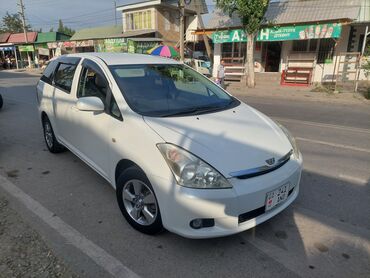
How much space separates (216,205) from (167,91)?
1728 millimetres

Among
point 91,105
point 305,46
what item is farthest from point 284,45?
point 91,105

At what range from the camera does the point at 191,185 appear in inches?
95.1

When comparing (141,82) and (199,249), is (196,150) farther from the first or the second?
(141,82)

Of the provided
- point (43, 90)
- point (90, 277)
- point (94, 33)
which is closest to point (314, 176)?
point (90, 277)

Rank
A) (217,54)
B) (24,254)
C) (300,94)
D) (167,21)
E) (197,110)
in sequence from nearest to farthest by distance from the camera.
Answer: (24,254)
(197,110)
(300,94)
(217,54)
(167,21)

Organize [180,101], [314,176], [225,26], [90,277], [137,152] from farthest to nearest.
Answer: [225,26] < [314,176] < [180,101] < [137,152] < [90,277]

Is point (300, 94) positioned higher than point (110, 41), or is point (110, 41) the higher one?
point (110, 41)

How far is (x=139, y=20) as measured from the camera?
32062 millimetres

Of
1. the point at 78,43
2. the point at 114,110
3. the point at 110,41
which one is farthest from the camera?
the point at 78,43

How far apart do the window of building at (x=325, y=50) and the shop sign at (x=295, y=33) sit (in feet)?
6.01

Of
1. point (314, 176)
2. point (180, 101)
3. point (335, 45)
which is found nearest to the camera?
point (180, 101)

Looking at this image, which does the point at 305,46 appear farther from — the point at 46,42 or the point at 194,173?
the point at 46,42

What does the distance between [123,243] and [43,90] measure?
11.6 ft

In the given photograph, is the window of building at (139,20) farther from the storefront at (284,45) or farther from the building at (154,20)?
the storefront at (284,45)
